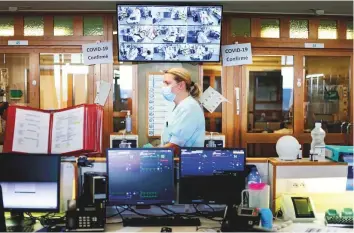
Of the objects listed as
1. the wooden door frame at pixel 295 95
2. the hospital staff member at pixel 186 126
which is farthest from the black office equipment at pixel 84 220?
the wooden door frame at pixel 295 95

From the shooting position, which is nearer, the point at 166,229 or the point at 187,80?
the point at 166,229

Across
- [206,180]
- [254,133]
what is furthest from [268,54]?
[206,180]

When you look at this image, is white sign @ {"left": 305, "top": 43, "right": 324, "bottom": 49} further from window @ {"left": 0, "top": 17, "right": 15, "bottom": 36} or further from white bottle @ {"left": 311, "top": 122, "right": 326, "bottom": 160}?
window @ {"left": 0, "top": 17, "right": 15, "bottom": 36}

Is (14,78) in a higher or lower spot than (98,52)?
lower

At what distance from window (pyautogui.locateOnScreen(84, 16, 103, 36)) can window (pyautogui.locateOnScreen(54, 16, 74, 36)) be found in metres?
0.18

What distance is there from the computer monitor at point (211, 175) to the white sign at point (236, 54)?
259 cm

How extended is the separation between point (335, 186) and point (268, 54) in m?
2.71

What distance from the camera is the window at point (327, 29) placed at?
594 cm

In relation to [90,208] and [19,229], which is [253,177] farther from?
[19,229]

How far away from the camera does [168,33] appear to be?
204 inches

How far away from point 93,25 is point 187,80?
1474 millimetres

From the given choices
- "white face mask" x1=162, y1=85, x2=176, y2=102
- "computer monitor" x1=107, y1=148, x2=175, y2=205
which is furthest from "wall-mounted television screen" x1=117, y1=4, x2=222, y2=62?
"computer monitor" x1=107, y1=148, x2=175, y2=205

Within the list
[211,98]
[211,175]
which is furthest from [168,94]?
[211,175]

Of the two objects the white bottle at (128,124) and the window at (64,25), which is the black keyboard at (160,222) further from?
the window at (64,25)
